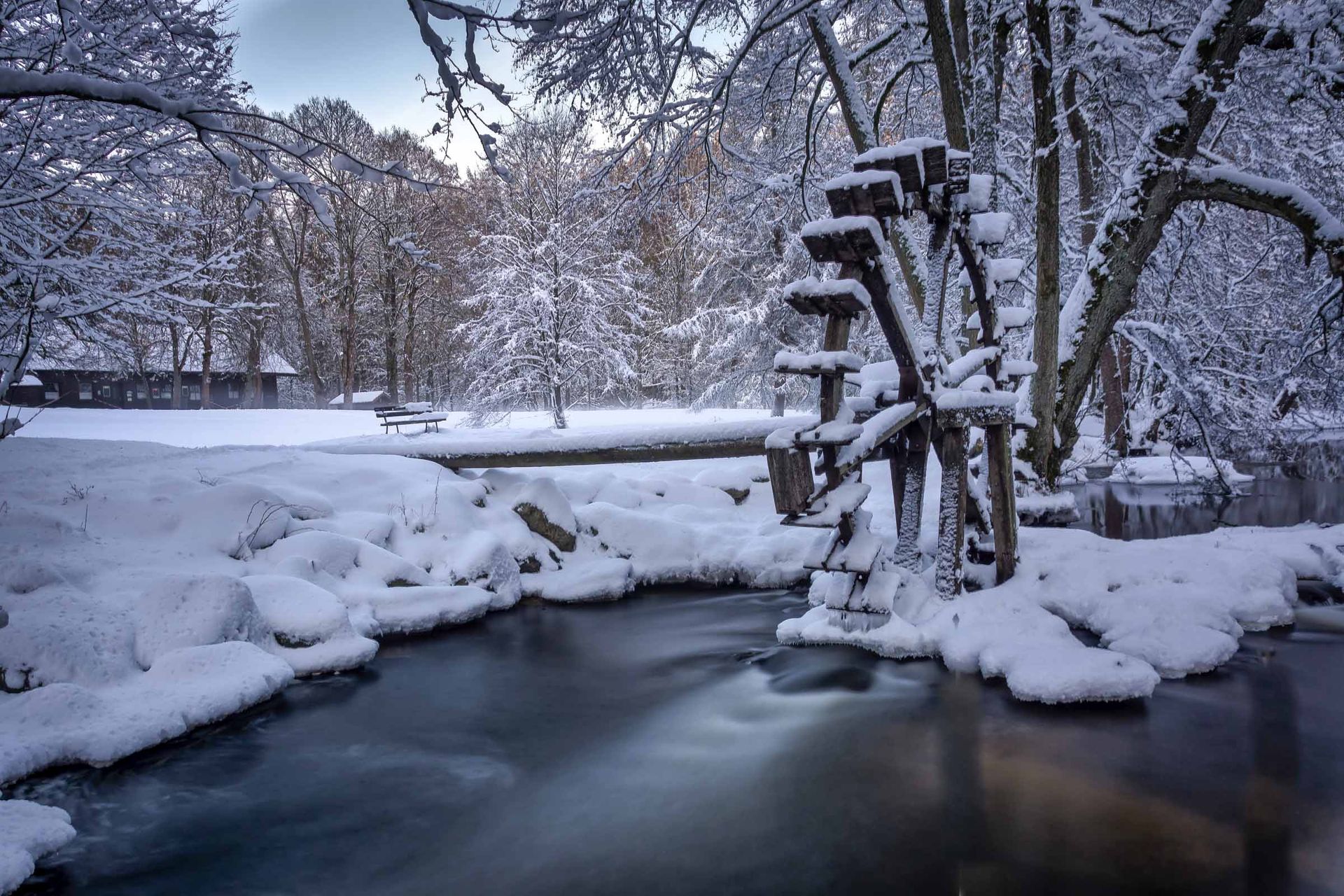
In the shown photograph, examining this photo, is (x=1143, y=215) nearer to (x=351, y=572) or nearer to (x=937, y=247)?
(x=937, y=247)

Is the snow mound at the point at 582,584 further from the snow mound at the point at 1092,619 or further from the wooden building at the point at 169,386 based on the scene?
the wooden building at the point at 169,386

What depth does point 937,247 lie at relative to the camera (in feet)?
20.1

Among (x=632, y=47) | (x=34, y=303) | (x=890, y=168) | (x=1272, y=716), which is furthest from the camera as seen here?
(x=632, y=47)

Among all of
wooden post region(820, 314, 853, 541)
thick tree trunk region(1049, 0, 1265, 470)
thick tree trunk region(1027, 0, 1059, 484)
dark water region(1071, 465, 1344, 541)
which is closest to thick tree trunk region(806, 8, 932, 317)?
thick tree trunk region(1027, 0, 1059, 484)

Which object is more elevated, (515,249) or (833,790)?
(515,249)

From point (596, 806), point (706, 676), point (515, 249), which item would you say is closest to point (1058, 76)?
point (706, 676)

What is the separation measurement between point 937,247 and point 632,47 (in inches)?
166

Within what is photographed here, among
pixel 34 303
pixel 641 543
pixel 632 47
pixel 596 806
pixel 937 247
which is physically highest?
pixel 632 47

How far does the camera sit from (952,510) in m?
6.11

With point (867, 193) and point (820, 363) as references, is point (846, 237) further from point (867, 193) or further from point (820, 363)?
point (820, 363)

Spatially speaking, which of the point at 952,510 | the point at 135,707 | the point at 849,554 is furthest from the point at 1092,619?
the point at 135,707

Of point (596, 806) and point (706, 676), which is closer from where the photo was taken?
point (596, 806)

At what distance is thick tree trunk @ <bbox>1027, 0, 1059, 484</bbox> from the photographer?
7.57m

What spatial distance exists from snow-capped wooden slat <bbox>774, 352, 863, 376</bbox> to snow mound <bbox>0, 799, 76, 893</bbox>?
15.3 ft
